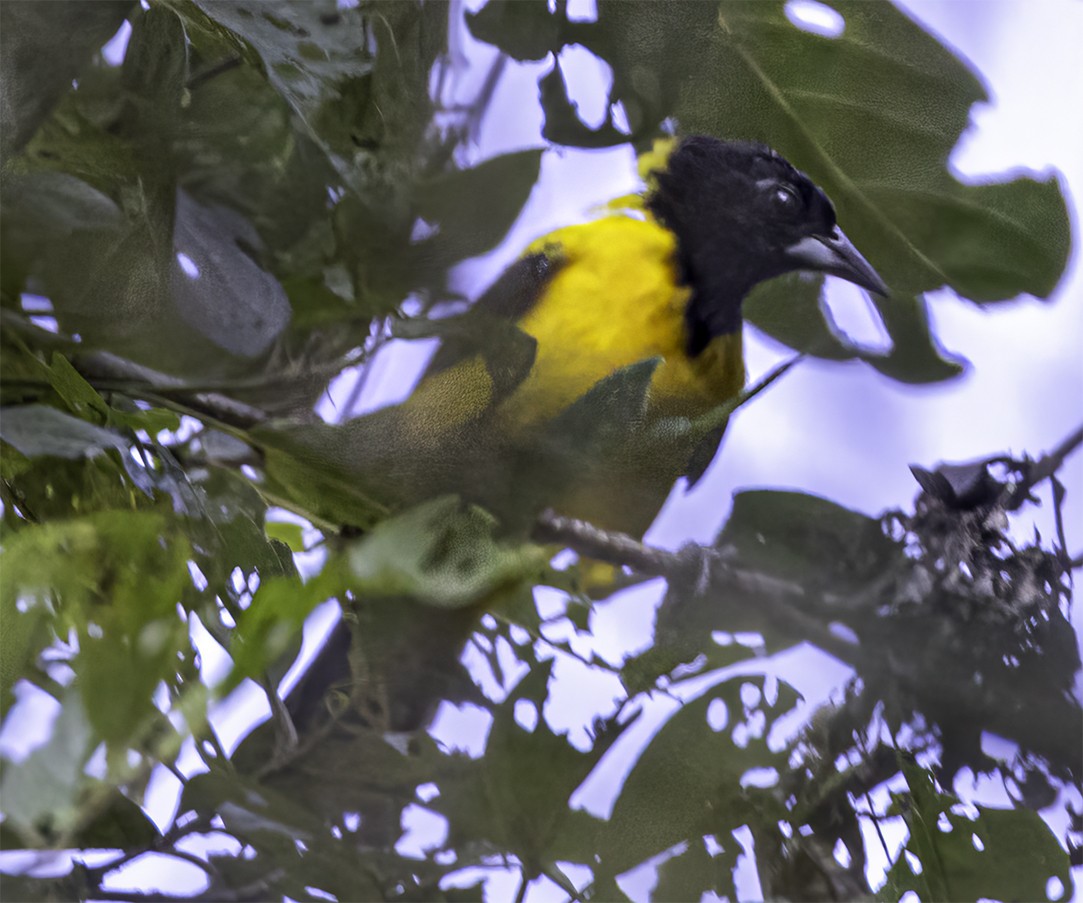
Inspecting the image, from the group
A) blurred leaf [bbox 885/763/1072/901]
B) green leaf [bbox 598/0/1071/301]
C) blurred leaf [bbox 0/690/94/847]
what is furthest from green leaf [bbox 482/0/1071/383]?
blurred leaf [bbox 0/690/94/847]

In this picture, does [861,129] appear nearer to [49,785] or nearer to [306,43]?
[306,43]

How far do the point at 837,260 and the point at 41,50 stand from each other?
287mm

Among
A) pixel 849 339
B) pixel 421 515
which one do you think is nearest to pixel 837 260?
pixel 849 339

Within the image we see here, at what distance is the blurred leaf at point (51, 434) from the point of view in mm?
353

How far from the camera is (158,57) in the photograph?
38cm

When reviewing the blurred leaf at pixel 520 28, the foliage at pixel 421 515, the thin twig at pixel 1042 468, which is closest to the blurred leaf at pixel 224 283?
the foliage at pixel 421 515

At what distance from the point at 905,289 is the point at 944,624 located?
0.29 feet

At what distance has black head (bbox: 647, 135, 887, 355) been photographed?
304 mm

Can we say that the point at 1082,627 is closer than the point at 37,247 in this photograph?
Yes

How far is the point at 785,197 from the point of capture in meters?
0.33

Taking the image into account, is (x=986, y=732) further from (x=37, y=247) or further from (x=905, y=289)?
(x=37, y=247)

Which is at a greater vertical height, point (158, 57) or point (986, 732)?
point (158, 57)

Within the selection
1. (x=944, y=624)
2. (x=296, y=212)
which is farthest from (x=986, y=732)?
(x=296, y=212)

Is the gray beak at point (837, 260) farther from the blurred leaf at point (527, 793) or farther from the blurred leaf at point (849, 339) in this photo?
the blurred leaf at point (527, 793)
